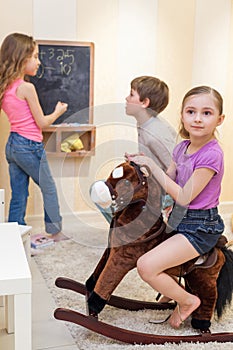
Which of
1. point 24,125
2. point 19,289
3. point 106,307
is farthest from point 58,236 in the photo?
point 19,289

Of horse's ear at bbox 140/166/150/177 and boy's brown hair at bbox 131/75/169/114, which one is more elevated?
boy's brown hair at bbox 131/75/169/114

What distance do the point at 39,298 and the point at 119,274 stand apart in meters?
0.56

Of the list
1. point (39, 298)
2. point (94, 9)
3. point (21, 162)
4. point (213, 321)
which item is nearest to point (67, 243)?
point (21, 162)

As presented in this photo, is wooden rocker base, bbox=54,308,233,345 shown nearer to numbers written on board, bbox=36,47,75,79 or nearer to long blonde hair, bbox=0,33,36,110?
long blonde hair, bbox=0,33,36,110

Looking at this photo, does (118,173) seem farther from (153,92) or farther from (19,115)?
(19,115)

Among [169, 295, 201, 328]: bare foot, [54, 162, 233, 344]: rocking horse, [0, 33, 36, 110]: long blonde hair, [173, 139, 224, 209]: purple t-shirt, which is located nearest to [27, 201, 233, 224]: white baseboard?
[54, 162, 233, 344]: rocking horse

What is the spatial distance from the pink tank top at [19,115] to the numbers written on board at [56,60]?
41 cm

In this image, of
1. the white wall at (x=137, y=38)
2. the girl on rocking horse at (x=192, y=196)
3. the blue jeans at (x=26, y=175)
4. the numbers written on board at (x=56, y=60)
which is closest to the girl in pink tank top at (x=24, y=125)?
the blue jeans at (x=26, y=175)

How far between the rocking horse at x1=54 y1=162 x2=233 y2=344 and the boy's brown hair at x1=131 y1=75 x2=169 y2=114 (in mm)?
470

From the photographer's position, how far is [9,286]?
135 centimetres

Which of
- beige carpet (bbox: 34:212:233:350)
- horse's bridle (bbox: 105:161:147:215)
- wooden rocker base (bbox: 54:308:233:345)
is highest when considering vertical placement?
horse's bridle (bbox: 105:161:147:215)

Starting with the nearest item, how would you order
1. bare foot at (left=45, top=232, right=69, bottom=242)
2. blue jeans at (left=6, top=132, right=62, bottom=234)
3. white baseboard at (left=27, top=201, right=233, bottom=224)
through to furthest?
white baseboard at (left=27, top=201, right=233, bottom=224) → blue jeans at (left=6, top=132, right=62, bottom=234) → bare foot at (left=45, top=232, right=69, bottom=242)

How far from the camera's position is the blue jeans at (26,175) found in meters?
3.01

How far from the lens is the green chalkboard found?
3.29 m
